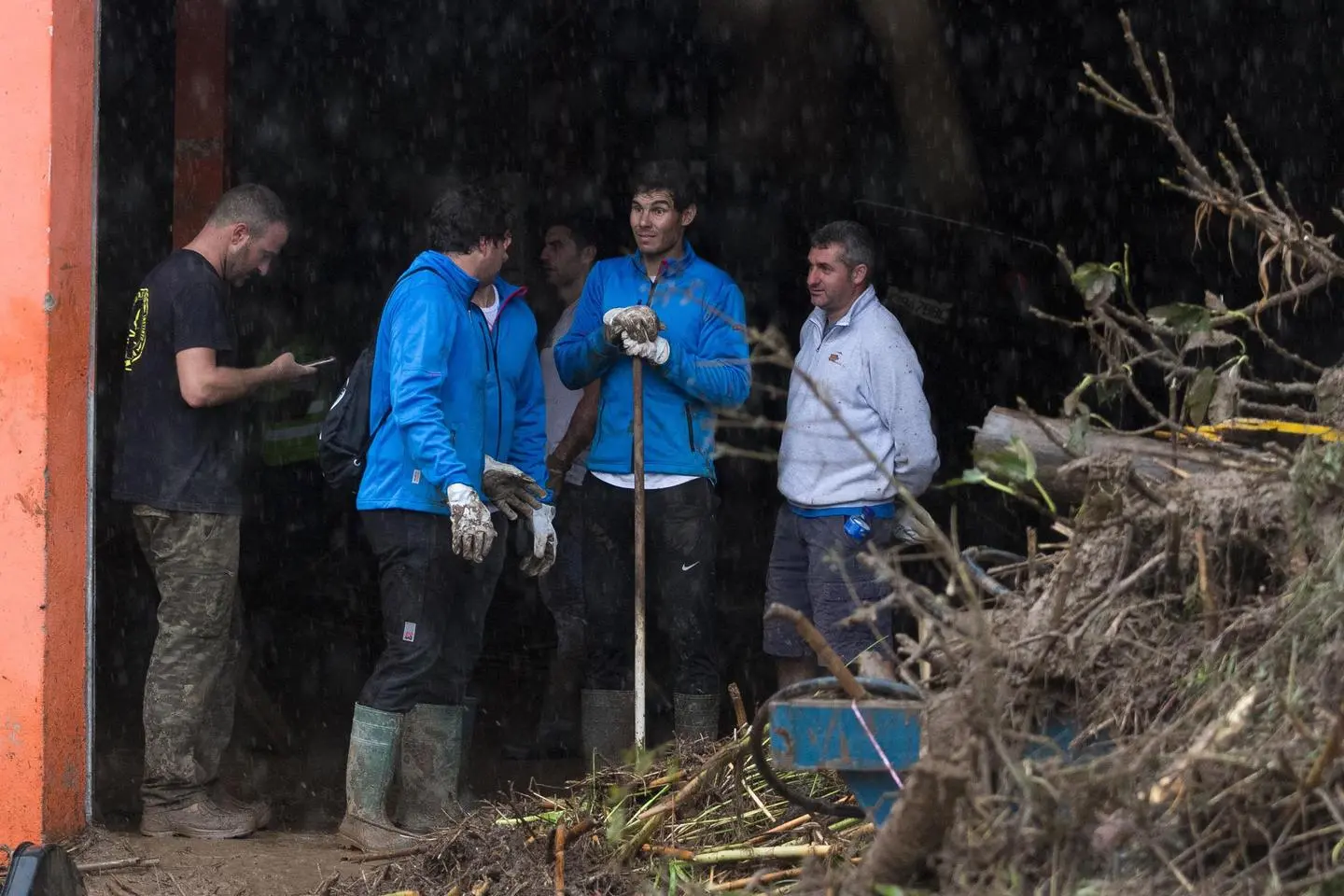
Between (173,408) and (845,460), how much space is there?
230cm

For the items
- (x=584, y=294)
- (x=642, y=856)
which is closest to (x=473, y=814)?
(x=642, y=856)

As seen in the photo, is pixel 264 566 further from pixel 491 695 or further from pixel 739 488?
pixel 739 488

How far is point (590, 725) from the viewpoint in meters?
5.73

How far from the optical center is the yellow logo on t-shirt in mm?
5105

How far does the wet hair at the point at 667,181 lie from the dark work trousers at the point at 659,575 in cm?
104

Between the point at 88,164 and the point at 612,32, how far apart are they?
4.82m

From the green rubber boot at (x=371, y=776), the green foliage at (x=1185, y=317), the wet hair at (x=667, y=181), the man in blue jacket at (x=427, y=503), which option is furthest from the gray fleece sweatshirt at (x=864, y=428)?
the green foliage at (x=1185, y=317)

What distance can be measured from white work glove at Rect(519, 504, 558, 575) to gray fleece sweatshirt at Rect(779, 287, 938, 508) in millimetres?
836

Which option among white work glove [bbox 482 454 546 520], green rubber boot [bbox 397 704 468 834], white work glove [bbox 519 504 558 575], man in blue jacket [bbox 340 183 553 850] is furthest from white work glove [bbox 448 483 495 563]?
green rubber boot [bbox 397 704 468 834]

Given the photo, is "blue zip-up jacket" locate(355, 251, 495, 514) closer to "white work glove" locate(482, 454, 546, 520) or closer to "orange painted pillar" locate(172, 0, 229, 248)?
Result: "white work glove" locate(482, 454, 546, 520)

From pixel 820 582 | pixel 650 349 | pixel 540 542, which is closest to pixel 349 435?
pixel 540 542

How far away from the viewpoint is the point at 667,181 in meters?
5.66

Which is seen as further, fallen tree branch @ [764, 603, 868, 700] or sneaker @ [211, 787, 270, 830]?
sneaker @ [211, 787, 270, 830]

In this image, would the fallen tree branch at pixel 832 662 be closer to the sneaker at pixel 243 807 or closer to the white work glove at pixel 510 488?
the white work glove at pixel 510 488
